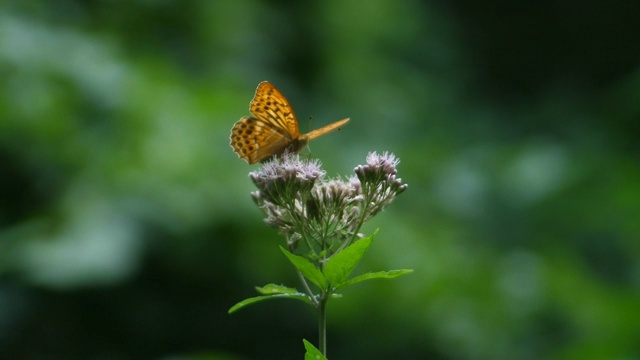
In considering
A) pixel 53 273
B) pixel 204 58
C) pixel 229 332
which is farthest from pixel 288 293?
pixel 204 58

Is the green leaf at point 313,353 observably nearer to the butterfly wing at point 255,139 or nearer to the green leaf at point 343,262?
the green leaf at point 343,262

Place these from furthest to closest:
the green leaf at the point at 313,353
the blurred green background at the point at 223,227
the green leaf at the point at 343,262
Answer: the blurred green background at the point at 223,227, the green leaf at the point at 343,262, the green leaf at the point at 313,353

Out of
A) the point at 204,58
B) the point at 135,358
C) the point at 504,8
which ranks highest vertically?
the point at 504,8

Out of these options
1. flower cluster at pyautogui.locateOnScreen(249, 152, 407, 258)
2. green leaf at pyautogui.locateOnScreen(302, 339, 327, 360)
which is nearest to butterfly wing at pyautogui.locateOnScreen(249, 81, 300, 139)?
flower cluster at pyautogui.locateOnScreen(249, 152, 407, 258)

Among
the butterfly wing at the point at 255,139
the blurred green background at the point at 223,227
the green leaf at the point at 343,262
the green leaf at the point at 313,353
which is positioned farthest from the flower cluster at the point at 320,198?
the blurred green background at the point at 223,227

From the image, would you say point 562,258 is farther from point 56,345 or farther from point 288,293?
point 288,293

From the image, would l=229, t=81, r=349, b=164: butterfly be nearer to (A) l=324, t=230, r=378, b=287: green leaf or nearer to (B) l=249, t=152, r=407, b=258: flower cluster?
(B) l=249, t=152, r=407, b=258: flower cluster
